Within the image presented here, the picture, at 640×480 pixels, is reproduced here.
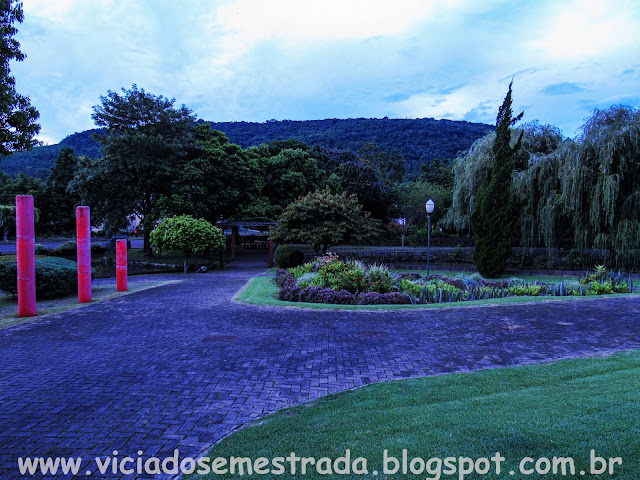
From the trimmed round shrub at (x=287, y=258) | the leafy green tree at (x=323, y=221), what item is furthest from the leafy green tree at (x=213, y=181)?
the leafy green tree at (x=323, y=221)

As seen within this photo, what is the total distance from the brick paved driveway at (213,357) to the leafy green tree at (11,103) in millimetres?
5404

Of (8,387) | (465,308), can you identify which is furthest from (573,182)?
(8,387)

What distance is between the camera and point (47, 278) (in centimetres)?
1256

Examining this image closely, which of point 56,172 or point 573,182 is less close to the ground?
point 56,172

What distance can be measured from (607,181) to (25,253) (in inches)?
804

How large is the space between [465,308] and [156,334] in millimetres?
6963

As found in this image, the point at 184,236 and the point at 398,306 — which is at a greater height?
the point at 184,236

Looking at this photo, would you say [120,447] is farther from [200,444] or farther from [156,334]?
[156,334]

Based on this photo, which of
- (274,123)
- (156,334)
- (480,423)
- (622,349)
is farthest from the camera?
(274,123)

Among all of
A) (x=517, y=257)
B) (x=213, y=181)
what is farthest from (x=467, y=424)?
(x=213, y=181)

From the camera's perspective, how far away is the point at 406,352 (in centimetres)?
621

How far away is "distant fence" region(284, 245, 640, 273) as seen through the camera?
707 inches

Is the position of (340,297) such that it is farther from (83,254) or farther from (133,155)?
(133,155)

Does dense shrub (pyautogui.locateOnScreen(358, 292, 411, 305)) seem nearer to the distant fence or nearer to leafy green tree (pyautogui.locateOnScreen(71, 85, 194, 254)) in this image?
the distant fence
